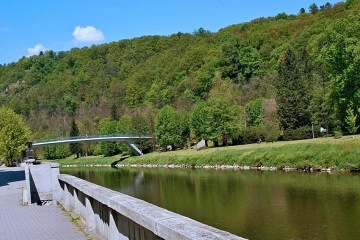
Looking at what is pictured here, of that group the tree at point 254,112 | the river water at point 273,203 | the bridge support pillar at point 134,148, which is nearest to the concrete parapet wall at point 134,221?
the river water at point 273,203

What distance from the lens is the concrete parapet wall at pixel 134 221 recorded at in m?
3.78

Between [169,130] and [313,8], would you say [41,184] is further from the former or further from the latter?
[313,8]

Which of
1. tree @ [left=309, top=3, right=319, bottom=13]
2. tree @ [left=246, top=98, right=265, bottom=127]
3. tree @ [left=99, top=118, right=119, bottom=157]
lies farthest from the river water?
tree @ [left=309, top=3, right=319, bottom=13]

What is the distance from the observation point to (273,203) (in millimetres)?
21781

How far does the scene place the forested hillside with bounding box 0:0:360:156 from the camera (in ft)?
170

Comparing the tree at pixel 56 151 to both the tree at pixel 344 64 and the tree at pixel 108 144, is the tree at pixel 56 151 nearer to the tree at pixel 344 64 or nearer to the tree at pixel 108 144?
the tree at pixel 108 144

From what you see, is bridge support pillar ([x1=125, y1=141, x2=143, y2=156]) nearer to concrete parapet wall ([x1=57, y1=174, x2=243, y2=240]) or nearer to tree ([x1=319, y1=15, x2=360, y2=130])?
tree ([x1=319, y1=15, x2=360, y2=130])

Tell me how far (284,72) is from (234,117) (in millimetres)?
9358

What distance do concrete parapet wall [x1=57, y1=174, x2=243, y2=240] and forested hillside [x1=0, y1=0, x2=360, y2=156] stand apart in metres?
38.8

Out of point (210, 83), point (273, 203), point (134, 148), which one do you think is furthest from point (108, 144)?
point (273, 203)

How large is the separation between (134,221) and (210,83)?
100 meters

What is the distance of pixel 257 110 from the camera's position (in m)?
71.0

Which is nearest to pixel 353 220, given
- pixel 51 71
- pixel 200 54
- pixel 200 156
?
pixel 200 156

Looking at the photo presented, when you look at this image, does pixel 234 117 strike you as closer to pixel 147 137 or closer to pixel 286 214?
pixel 147 137
